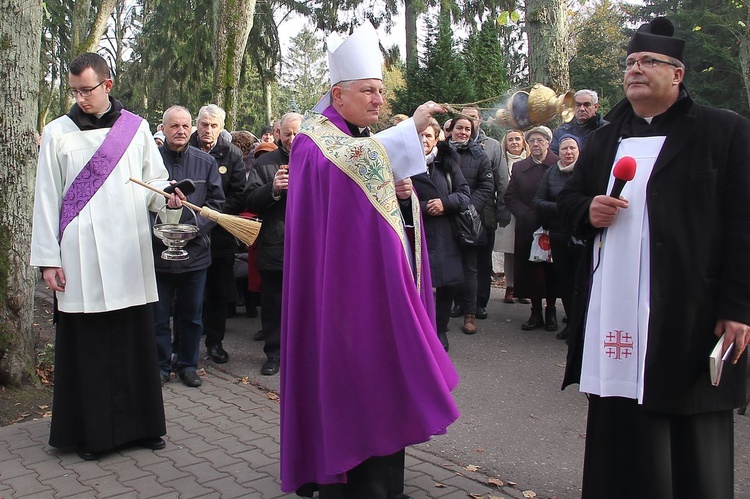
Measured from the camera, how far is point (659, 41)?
9.95 feet

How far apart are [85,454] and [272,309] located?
6.94 ft

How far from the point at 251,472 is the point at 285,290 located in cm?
131

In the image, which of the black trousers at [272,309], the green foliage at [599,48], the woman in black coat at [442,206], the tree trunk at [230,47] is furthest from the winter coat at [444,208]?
the green foliage at [599,48]

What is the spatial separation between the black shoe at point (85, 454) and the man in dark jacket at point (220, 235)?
83.6 inches

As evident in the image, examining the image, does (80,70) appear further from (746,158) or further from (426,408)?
(746,158)

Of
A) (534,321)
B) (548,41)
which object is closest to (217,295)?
(534,321)

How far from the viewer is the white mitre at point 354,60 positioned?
11.4 feet

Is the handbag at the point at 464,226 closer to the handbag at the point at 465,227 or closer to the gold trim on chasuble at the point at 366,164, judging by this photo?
the handbag at the point at 465,227

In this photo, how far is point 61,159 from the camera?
14.4ft

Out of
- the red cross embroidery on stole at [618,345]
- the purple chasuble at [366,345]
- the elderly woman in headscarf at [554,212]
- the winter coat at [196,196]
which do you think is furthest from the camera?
the elderly woman in headscarf at [554,212]

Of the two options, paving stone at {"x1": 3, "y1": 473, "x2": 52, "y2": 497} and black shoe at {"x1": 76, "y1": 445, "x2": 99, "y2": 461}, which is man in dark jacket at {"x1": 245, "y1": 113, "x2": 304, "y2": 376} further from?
paving stone at {"x1": 3, "y1": 473, "x2": 52, "y2": 497}

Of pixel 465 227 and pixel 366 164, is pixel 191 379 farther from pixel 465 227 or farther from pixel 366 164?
pixel 366 164

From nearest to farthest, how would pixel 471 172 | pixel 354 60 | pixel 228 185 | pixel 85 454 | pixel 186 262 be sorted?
pixel 354 60 < pixel 85 454 < pixel 186 262 < pixel 228 185 < pixel 471 172

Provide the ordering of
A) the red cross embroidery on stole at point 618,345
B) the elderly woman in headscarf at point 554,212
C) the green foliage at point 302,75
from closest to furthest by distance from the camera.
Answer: the red cross embroidery on stole at point 618,345
the elderly woman in headscarf at point 554,212
the green foliage at point 302,75
